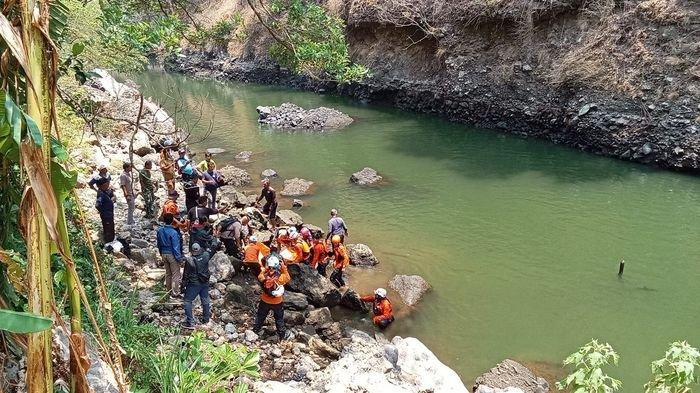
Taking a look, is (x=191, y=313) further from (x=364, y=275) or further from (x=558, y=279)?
(x=558, y=279)

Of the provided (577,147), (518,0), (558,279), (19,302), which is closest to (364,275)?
(558,279)

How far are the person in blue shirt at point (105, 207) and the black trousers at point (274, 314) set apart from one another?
3.60 meters

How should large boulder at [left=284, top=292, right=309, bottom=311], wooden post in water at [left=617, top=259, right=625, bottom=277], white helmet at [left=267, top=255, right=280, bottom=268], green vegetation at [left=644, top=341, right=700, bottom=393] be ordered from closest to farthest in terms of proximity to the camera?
green vegetation at [left=644, top=341, right=700, bottom=393], white helmet at [left=267, top=255, right=280, bottom=268], large boulder at [left=284, top=292, right=309, bottom=311], wooden post in water at [left=617, top=259, right=625, bottom=277]

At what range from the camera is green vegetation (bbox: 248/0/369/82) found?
6.81 metres

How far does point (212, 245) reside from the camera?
8.57 metres

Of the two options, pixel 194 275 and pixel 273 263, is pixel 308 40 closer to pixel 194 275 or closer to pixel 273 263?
pixel 273 263

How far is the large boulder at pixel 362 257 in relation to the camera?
37.0 ft

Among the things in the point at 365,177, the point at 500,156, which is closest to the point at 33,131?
the point at 365,177

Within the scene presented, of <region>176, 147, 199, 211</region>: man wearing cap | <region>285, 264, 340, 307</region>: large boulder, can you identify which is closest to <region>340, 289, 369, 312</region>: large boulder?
<region>285, 264, 340, 307</region>: large boulder

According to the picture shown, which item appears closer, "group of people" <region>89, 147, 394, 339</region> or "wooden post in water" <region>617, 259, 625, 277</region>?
"group of people" <region>89, 147, 394, 339</region>

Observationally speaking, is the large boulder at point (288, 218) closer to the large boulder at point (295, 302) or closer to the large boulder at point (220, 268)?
the large boulder at point (220, 268)

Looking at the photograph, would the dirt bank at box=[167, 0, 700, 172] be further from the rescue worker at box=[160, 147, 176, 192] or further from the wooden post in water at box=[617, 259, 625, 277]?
the rescue worker at box=[160, 147, 176, 192]

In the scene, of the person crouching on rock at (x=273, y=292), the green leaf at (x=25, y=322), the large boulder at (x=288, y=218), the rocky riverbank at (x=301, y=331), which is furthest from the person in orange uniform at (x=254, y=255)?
the green leaf at (x=25, y=322)

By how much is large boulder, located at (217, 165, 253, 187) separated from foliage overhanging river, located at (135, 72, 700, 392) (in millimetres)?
996
